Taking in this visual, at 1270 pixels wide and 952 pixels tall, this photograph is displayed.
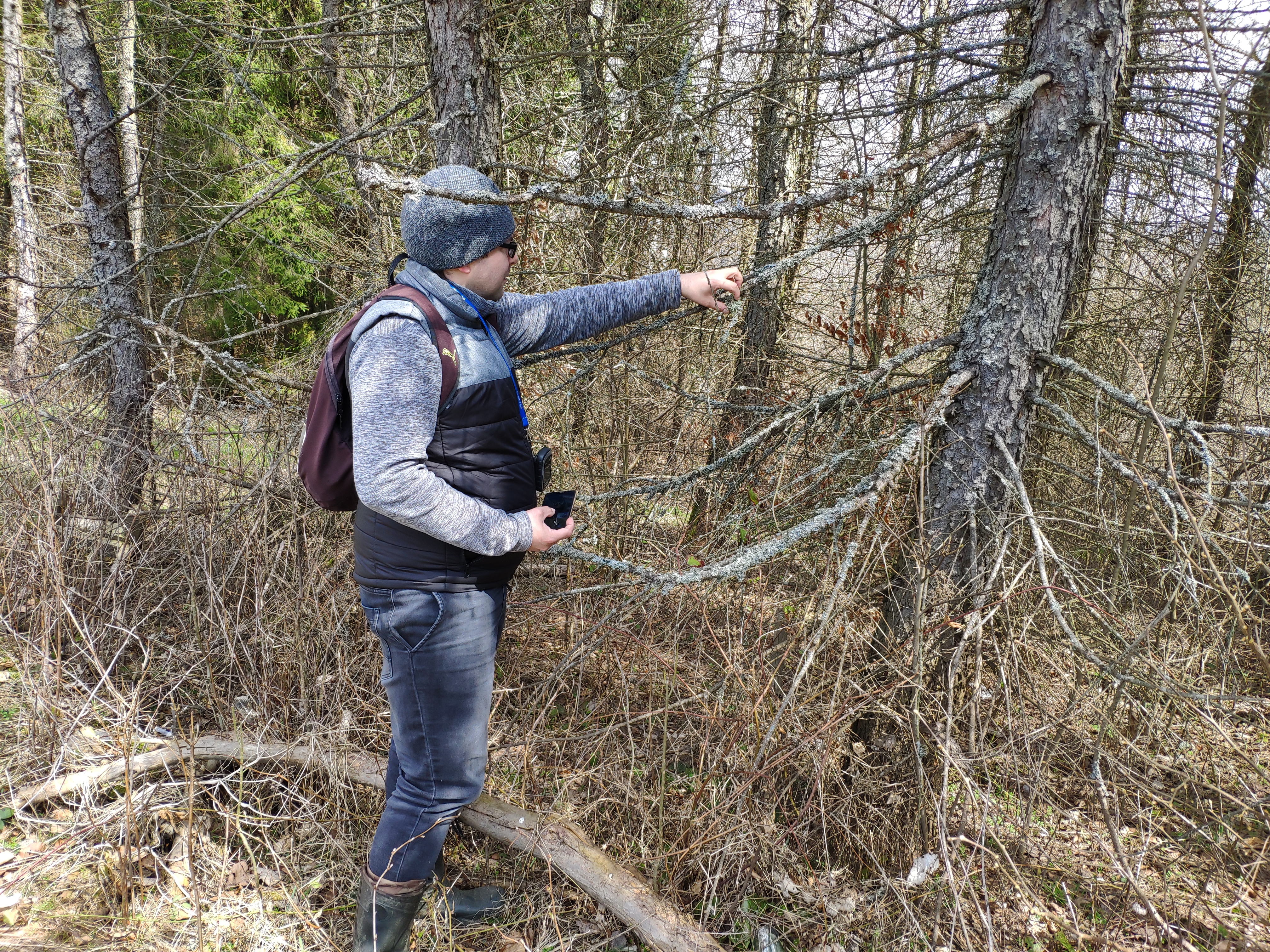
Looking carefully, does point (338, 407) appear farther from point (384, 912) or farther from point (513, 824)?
point (513, 824)

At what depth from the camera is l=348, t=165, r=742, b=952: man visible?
1815mm

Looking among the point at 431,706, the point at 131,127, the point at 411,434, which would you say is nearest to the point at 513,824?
the point at 431,706

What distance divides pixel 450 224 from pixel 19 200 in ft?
28.0

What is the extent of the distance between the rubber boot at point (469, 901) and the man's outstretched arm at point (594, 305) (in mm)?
1844

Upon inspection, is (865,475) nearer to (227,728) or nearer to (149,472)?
(227,728)

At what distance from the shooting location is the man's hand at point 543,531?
2.05m

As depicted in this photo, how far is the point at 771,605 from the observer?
2955 mm

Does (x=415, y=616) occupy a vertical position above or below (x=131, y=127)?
below

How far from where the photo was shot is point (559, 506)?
7.20ft

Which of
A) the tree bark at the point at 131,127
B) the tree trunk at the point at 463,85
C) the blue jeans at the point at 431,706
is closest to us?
the blue jeans at the point at 431,706

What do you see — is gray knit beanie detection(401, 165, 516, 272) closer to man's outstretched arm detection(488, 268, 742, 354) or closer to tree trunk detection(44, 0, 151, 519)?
man's outstretched arm detection(488, 268, 742, 354)

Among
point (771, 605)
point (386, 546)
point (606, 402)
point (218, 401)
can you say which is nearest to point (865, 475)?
point (771, 605)

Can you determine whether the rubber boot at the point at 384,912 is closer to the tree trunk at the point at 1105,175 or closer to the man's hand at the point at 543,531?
the man's hand at the point at 543,531

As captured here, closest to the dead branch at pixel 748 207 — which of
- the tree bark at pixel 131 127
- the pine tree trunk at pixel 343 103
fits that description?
the pine tree trunk at pixel 343 103
